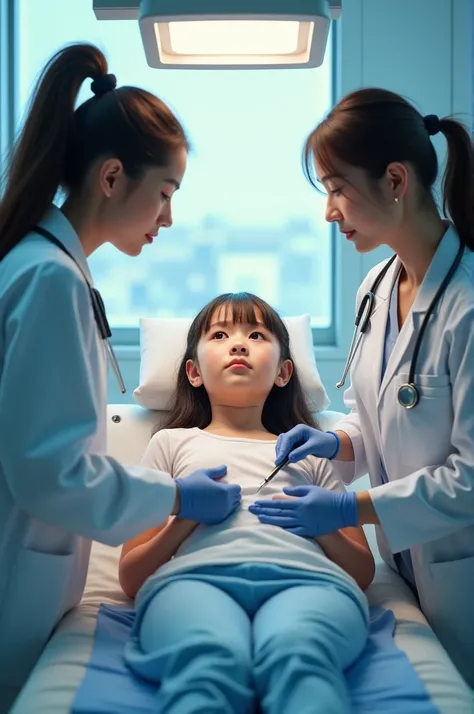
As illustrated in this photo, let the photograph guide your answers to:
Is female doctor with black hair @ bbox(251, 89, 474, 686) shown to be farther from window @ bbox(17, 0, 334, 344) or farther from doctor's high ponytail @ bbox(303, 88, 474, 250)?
window @ bbox(17, 0, 334, 344)

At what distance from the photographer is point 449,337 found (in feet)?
5.11

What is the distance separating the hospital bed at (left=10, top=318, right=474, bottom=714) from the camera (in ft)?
4.17

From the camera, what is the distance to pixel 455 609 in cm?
158

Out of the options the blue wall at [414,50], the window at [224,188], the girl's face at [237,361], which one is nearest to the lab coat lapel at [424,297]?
the girl's face at [237,361]

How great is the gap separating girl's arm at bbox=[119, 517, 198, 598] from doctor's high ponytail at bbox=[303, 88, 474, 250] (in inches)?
30.3

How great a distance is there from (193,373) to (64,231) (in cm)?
67

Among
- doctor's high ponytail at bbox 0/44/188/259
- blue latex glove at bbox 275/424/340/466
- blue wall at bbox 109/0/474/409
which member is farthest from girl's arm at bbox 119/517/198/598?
blue wall at bbox 109/0/474/409

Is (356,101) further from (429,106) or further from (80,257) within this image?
(429,106)

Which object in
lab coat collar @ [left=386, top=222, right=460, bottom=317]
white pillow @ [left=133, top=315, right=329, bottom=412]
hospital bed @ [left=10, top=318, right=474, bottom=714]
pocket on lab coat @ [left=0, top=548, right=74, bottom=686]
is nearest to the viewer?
hospital bed @ [left=10, top=318, right=474, bottom=714]

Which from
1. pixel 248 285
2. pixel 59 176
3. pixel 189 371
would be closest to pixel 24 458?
pixel 59 176

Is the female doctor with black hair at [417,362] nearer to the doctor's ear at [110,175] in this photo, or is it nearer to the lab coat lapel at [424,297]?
the lab coat lapel at [424,297]

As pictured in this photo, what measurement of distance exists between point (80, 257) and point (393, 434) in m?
0.69

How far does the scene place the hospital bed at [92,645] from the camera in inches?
50.0

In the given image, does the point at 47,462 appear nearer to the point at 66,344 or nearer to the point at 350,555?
the point at 66,344
